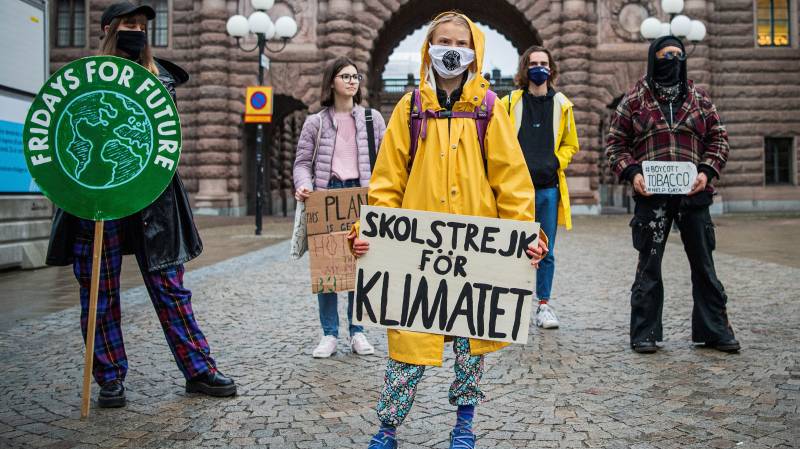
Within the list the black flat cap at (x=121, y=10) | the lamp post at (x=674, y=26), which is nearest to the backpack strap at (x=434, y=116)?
the black flat cap at (x=121, y=10)

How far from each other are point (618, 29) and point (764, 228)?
10.0 meters

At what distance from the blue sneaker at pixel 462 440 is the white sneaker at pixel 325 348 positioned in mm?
1860

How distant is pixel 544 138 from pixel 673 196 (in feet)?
4.11

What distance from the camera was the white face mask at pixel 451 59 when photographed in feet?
9.48

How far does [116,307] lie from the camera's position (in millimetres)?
3650

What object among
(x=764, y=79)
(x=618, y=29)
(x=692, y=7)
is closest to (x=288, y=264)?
(x=618, y=29)

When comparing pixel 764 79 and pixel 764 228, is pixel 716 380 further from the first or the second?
pixel 764 79

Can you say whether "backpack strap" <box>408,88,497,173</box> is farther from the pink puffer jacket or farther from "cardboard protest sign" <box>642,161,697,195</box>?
"cardboard protest sign" <box>642,161,697,195</box>

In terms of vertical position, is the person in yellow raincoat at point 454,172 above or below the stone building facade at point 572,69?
below

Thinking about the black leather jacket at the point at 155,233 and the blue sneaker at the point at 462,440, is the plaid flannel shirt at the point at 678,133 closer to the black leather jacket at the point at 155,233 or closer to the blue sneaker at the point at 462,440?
the blue sneaker at the point at 462,440

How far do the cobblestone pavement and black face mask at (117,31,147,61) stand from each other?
179 centimetres

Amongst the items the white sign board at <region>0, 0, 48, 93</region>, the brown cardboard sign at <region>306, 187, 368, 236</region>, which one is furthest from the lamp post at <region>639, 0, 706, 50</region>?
the brown cardboard sign at <region>306, 187, 368, 236</region>

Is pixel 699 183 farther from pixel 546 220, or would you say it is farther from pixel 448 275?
pixel 448 275

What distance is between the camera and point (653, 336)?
4.62 meters
